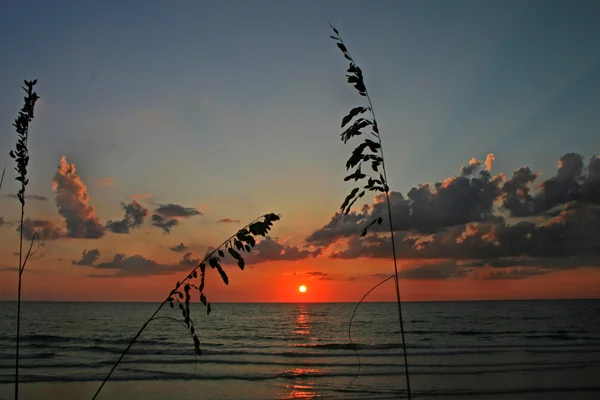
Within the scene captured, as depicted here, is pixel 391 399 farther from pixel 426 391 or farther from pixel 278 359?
pixel 278 359

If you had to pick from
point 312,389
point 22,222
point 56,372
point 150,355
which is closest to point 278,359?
point 150,355

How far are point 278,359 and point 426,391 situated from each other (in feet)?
29.2

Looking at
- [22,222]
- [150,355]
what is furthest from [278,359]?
[22,222]

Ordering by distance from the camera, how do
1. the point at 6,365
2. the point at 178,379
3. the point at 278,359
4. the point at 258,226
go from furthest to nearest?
the point at 278,359 < the point at 6,365 < the point at 178,379 < the point at 258,226

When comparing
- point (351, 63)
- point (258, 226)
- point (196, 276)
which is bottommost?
point (196, 276)

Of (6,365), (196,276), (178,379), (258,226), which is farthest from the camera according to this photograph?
(6,365)

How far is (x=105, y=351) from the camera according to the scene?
979 inches

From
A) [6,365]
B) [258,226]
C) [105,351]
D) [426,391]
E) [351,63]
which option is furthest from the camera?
[105,351]

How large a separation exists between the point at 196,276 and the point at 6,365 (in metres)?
21.0

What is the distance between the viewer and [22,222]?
303cm

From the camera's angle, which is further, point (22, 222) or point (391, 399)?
point (391, 399)

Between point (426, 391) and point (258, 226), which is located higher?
point (258, 226)

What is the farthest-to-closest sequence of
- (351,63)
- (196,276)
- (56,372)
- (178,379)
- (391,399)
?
(56,372)
(178,379)
(391,399)
(196,276)
(351,63)

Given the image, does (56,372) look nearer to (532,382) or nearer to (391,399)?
(391,399)
